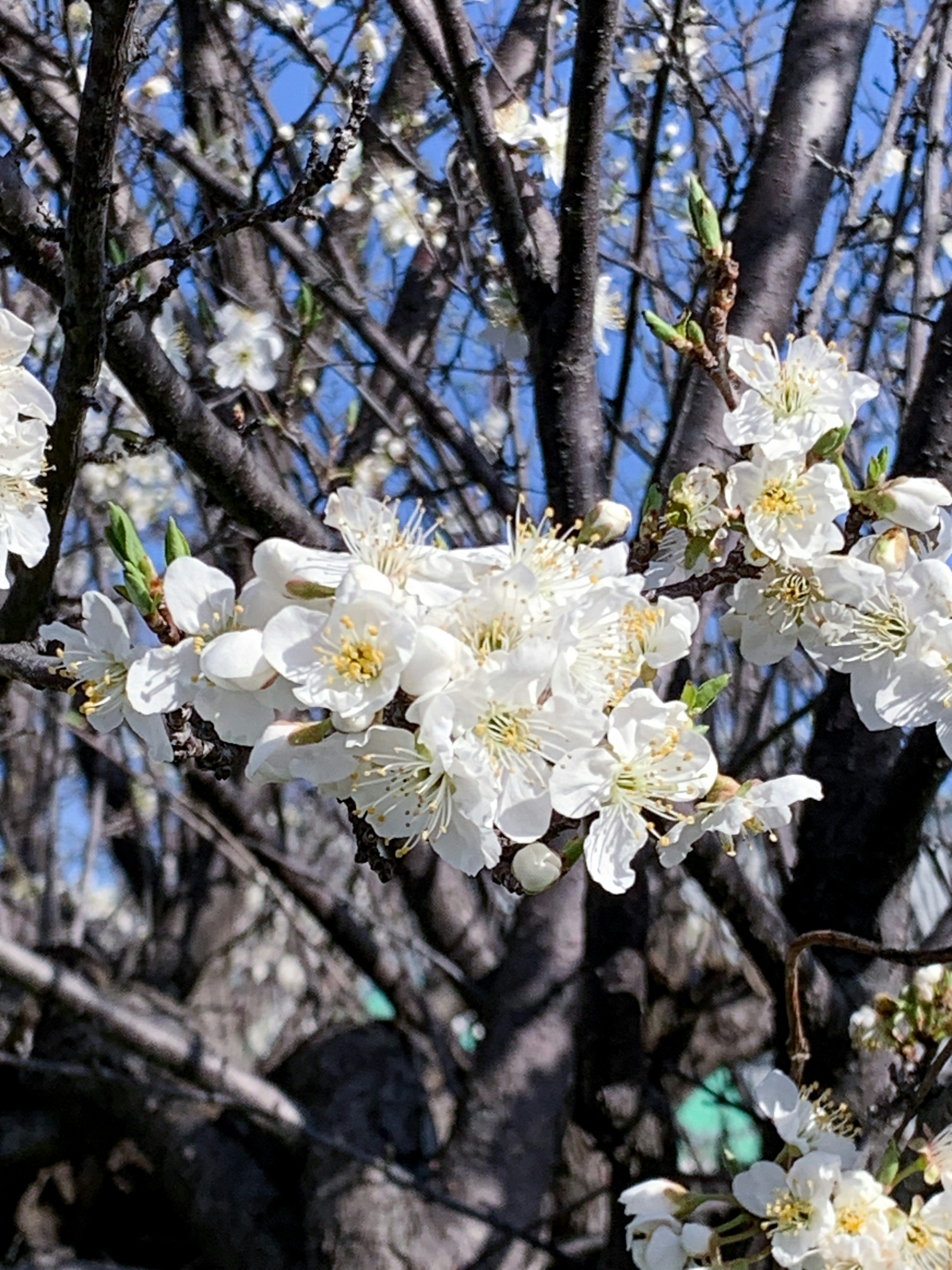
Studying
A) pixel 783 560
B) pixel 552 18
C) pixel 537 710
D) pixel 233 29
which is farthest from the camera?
pixel 233 29

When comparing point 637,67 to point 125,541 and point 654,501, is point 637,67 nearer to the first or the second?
point 654,501

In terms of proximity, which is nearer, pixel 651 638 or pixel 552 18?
pixel 651 638

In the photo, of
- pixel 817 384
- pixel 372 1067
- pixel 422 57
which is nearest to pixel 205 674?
pixel 817 384

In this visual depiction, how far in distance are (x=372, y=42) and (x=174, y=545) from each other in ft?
10.5

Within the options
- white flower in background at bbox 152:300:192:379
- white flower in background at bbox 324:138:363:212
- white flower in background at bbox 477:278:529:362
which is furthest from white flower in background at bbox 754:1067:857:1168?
white flower in background at bbox 324:138:363:212

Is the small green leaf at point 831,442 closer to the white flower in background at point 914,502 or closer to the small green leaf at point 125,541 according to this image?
the white flower in background at point 914,502

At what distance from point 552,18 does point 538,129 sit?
0.49 meters

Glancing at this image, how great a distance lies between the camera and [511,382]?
3.34 m

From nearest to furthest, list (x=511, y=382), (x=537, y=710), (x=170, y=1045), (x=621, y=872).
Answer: (x=537, y=710), (x=621, y=872), (x=170, y=1045), (x=511, y=382)

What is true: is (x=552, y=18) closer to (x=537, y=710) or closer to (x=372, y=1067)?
(x=537, y=710)

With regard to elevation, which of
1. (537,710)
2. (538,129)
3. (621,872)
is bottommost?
(621,872)

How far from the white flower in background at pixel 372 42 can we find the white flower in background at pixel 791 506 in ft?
8.99

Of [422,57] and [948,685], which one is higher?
[422,57]

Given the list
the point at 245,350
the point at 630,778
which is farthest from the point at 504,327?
the point at 630,778
